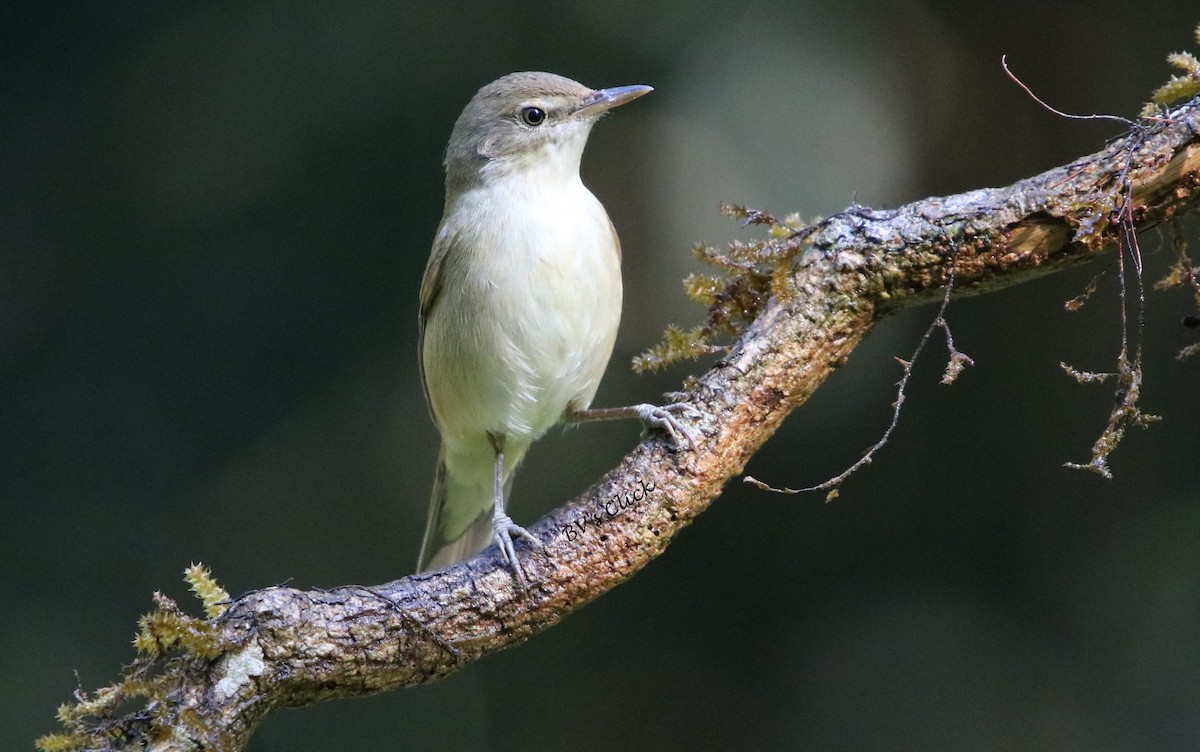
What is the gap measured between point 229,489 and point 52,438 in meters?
0.89

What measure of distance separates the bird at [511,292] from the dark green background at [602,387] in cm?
134

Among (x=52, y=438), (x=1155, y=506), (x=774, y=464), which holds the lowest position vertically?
(x=1155, y=506)

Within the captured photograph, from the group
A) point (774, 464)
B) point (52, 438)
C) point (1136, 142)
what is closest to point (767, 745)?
point (774, 464)

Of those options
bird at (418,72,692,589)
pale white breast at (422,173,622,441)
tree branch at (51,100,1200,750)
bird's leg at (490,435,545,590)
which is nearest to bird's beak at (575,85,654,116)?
bird at (418,72,692,589)

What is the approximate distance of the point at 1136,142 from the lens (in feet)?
8.71

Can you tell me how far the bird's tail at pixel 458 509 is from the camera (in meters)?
4.15

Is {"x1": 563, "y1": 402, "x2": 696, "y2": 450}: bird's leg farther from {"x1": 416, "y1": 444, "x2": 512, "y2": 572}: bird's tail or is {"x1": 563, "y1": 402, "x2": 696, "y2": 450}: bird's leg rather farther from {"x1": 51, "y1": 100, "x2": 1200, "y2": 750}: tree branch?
{"x1": 416, "y1": 444, "x2": 512, "y2": 572}: bird's tail

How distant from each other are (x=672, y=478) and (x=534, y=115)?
61.7 inches

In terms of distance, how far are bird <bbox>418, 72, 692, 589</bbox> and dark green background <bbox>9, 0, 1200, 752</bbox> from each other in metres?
1.34

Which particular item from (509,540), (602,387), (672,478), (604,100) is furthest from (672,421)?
(602,387)

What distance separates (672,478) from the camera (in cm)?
288

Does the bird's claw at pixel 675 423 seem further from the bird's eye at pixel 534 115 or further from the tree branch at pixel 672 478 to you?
the bird's eye at pixel 534 115

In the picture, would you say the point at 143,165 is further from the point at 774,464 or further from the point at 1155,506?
the point at 1155,506

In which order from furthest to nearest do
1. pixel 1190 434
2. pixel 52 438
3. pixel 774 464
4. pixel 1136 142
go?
pixel 52 438 → pixel 774 464 → pixel 1190 434 → pixel 1136 142
